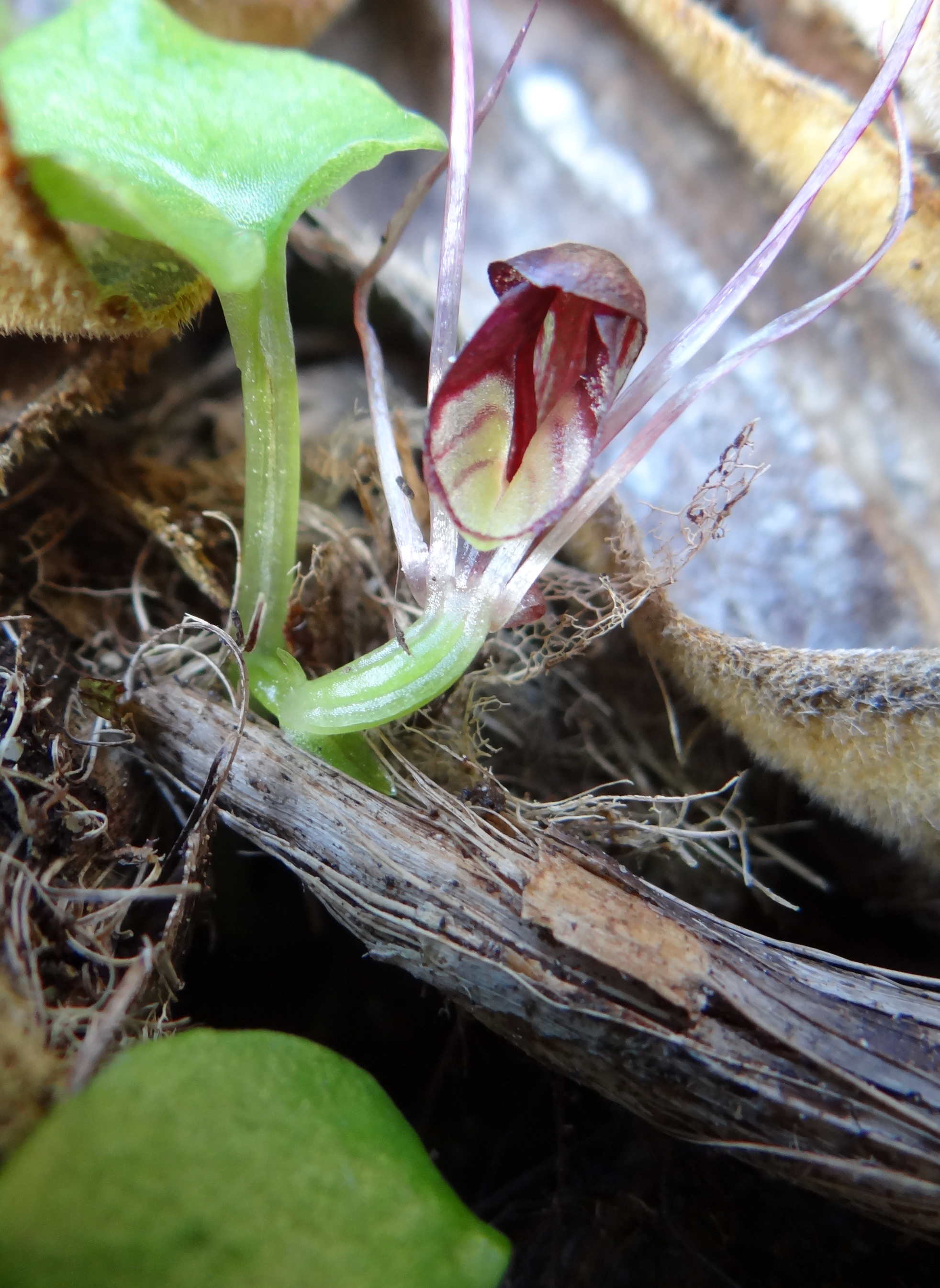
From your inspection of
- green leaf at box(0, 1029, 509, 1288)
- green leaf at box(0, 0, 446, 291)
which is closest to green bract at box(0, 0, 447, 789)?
green leaf at box(0, 0, 446, 291)

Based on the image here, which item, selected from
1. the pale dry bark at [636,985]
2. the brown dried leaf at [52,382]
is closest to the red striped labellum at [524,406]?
the pale dry bark at [636,985]

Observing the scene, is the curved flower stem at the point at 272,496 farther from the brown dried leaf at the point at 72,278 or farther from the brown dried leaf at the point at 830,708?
the brown dried leaf at the point at 830,708

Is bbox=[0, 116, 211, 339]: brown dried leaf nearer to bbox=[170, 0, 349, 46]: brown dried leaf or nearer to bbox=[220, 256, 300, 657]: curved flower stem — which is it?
bbox=[220, 256, 300, 657]: curved flower stem

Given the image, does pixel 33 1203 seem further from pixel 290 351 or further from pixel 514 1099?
pixel 290 351

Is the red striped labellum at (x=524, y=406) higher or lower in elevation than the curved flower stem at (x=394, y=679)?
higher

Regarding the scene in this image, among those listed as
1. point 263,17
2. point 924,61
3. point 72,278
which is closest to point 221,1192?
point 72,278

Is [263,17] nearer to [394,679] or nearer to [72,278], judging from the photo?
[72,278]
